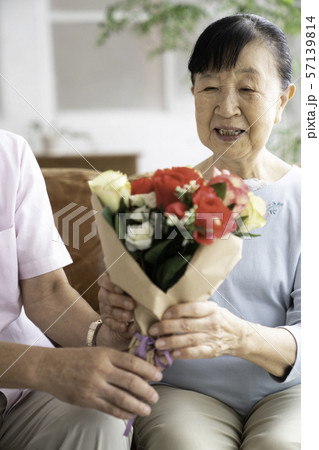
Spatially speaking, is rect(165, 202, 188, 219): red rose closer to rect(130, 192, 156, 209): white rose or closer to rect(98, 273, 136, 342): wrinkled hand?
rect(130, 192, 156, 209): white rose

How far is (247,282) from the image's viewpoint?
1.12 meters

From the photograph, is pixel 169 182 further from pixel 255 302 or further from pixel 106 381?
pixel 255 302

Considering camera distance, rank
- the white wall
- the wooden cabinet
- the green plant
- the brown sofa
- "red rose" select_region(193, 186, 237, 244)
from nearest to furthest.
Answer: "red rose" select_region(193, 186, 237, 244)
the brown sofa
the green plant
the wooden cabinet
the white wall

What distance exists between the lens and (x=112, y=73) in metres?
A: 4.57

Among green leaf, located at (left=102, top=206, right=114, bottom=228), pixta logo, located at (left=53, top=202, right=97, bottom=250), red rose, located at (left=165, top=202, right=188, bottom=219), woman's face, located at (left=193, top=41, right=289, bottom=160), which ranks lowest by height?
pixta logo, located at (left=53, top=202, right=97, bottom=250)

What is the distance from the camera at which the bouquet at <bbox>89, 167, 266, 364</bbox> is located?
789mm

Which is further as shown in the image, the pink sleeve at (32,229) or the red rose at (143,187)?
the pink sleeve at (32,229)

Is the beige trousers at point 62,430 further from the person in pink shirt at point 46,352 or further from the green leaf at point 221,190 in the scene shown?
the green leaf at point 221,190

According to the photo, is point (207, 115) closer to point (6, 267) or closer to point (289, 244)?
point (289, 244)

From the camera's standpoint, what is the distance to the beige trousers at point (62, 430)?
89 cm

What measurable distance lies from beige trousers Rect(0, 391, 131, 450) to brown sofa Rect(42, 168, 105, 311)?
34 centimetres

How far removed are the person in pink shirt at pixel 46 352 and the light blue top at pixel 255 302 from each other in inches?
8.4

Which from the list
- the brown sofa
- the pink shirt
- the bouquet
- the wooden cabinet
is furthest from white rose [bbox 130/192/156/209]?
the wooden cabinet

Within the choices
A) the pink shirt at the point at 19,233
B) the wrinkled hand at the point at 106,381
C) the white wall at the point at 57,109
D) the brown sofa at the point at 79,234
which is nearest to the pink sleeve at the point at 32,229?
the pink shirt at the point at 19,233
